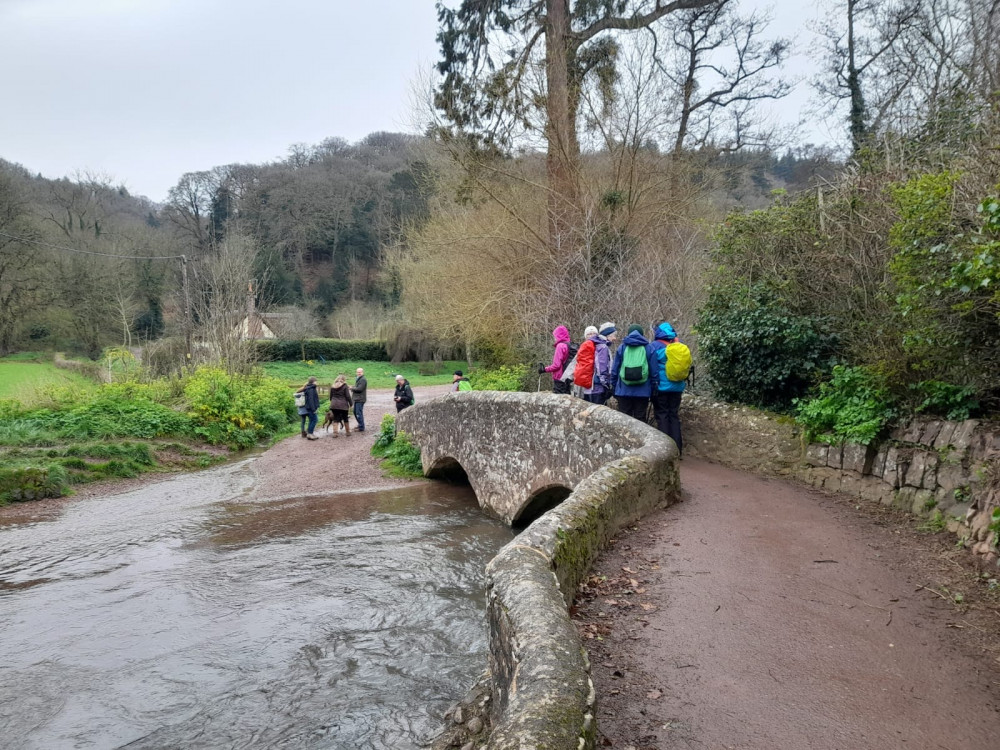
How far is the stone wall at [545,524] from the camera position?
2.59 metres

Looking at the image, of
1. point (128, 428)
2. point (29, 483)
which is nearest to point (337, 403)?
point (128, 428)

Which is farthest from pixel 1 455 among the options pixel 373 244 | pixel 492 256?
pixel 373 244

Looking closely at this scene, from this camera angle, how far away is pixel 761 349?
8.45 meters

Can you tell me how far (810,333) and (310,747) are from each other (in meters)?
7.12

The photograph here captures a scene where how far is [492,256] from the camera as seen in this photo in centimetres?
1631

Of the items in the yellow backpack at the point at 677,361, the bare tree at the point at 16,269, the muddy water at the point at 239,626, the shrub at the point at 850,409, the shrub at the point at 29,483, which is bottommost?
the muddy water at the point at 239,626

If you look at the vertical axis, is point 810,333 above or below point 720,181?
below

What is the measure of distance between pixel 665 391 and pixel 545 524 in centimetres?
416

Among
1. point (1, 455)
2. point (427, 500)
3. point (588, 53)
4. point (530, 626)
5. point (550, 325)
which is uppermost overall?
point (588, 53)

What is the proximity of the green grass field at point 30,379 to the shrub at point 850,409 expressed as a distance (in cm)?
1960

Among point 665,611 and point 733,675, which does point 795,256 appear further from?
point 733,675

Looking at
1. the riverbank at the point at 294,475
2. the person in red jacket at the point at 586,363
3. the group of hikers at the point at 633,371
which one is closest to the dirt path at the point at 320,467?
the riverbank at the point at 294,475

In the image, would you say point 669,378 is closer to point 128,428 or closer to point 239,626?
point 239,626

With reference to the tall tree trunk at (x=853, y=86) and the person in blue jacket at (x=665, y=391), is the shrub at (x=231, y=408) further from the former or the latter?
the tall tree trunk at (x=853, y=86)
